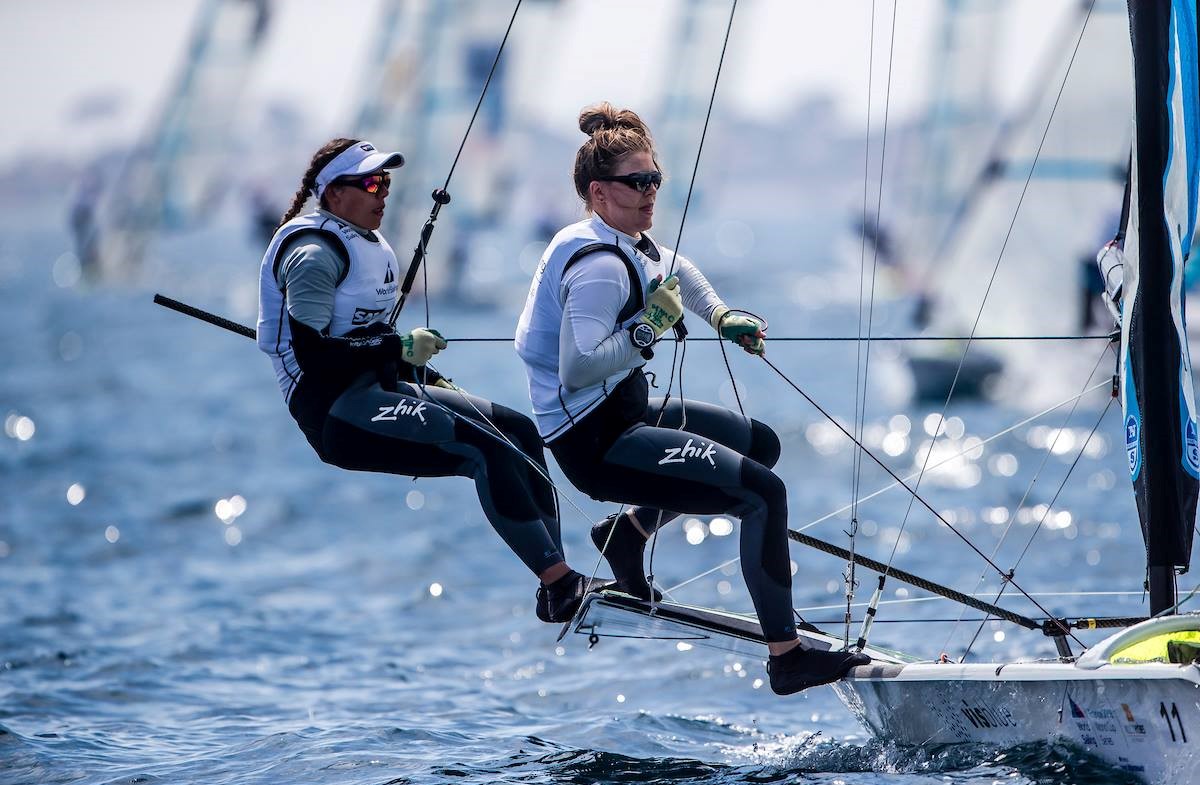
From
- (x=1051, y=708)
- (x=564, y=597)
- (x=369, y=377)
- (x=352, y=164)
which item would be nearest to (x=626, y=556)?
(x=564, y=597)

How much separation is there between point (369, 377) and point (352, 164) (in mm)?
614

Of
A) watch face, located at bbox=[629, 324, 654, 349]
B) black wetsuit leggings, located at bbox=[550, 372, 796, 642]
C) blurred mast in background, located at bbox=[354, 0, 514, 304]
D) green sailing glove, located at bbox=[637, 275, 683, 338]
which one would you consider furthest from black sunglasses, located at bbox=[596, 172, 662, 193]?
blurred mast in background, located at bbox=[354, 0, 514, 304]

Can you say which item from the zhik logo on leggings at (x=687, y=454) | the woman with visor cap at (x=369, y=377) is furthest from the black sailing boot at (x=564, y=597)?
the zhik logo on leggings at (x=687, y=454)

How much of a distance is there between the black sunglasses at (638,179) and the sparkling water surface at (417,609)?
1370mm

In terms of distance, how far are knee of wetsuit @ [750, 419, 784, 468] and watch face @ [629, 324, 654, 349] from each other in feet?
2.26

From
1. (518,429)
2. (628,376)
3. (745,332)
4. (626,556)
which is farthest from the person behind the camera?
(626,556)

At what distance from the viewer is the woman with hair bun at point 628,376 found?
159 inches

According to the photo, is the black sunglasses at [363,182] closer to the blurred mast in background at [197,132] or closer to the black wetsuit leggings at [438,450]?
the black wetsuit leggings at [438,450]

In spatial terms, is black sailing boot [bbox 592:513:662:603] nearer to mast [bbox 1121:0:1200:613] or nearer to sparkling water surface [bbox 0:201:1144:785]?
sparkling water surface [bbox 0:201:1144:785]

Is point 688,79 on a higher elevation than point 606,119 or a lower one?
higher

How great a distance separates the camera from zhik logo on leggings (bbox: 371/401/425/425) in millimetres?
4402

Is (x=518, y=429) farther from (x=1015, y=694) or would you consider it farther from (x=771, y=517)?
(x=1015, y=694)

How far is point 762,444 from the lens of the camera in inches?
182

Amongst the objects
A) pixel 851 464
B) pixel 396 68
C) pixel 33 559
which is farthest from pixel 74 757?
pixel 396 68
